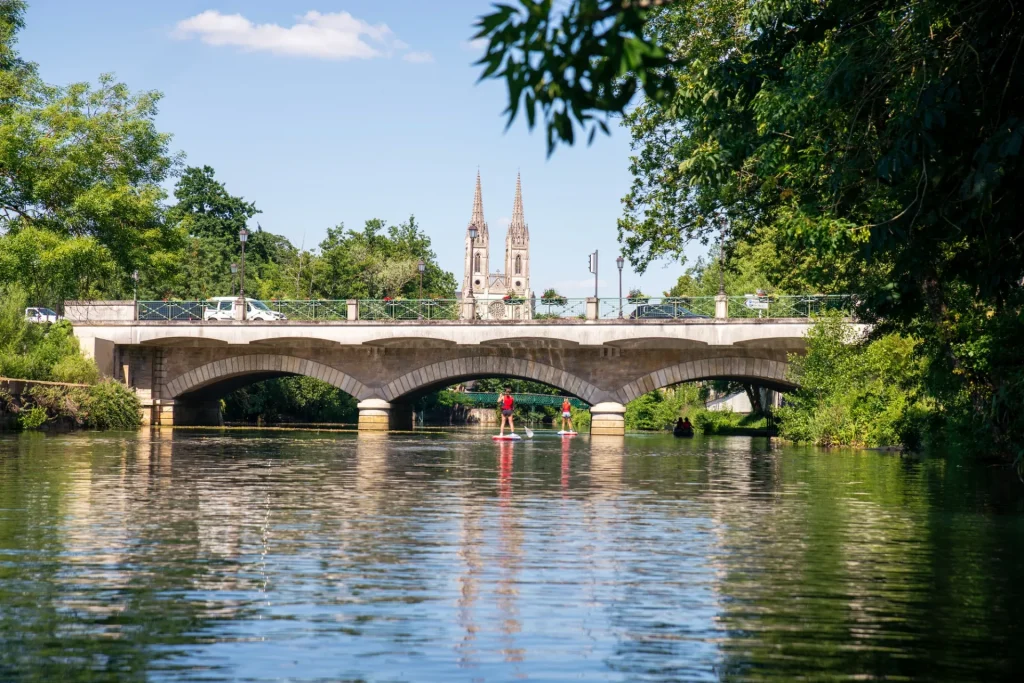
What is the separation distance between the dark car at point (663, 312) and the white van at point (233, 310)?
14133mm

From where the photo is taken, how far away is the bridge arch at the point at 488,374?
4900 cm

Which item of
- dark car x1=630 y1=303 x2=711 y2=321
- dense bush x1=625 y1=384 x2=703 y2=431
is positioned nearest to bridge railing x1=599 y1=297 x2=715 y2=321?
dark car x1=630 y1=303 x2=711 y2=321

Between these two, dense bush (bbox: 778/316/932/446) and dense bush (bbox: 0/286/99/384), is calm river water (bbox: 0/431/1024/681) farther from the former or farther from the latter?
dense bush (bbox: 0/286/99/384)

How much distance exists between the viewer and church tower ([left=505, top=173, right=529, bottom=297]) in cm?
18250

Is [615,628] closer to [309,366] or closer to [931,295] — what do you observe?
[931,295]

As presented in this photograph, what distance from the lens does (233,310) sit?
51562 mm

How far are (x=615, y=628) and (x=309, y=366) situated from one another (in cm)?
4567

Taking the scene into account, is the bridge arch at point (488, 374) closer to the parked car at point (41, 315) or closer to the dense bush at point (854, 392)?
the dense bush at point (854, 392)

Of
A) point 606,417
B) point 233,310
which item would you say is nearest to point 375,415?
point 233,310

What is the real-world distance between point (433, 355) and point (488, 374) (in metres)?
2.34

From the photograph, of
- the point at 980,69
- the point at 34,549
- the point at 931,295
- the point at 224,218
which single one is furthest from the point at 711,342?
the point at 224,218

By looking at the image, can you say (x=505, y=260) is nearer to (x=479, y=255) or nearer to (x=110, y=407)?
(x=479, y=255)

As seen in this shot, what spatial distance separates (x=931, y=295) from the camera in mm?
22000

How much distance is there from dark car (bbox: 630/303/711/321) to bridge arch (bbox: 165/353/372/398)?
12065 millimetres
